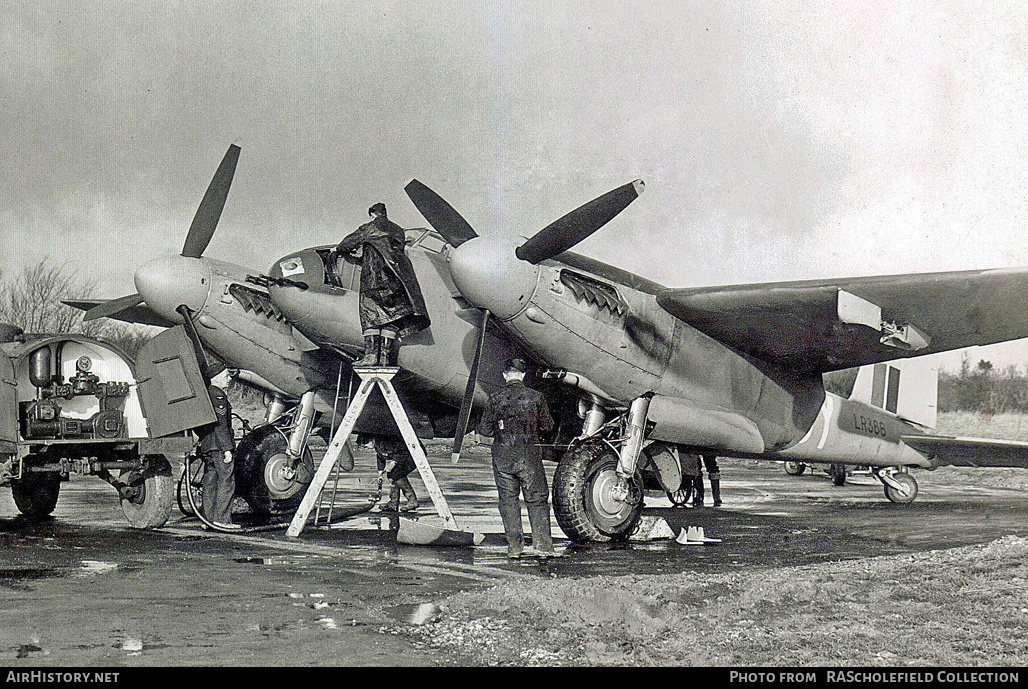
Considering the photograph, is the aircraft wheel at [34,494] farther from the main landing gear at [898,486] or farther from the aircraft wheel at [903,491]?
the aircraft wheel at [903,491]

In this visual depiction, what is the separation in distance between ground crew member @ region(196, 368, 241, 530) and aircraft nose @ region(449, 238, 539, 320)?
328 cm

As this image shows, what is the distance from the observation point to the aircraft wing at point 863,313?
29.0 feet

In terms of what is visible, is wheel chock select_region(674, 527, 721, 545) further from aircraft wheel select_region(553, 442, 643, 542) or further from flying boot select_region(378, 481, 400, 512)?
flying boot select_region(378, 481, 400, 512)

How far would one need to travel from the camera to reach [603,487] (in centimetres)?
901

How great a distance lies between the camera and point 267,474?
10.8 m

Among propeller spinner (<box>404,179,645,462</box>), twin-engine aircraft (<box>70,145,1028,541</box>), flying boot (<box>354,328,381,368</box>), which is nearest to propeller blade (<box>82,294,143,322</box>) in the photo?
twin-engine aircraft (<box>70,145,1028,541</box>)

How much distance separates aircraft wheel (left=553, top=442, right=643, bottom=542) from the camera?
8.83m

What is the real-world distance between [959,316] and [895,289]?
958mm

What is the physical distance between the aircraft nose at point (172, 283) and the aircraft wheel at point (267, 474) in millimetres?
1722

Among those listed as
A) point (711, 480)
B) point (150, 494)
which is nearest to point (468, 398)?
point (150, 494)

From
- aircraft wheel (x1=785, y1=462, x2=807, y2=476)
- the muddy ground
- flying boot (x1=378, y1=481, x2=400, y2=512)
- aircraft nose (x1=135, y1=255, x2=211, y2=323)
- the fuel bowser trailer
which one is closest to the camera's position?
the muddy ground

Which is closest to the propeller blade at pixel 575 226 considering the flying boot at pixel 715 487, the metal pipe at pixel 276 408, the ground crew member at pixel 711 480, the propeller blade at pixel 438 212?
the propeller blade at pixel 438 212

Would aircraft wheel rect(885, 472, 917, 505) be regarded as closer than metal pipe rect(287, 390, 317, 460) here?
No
